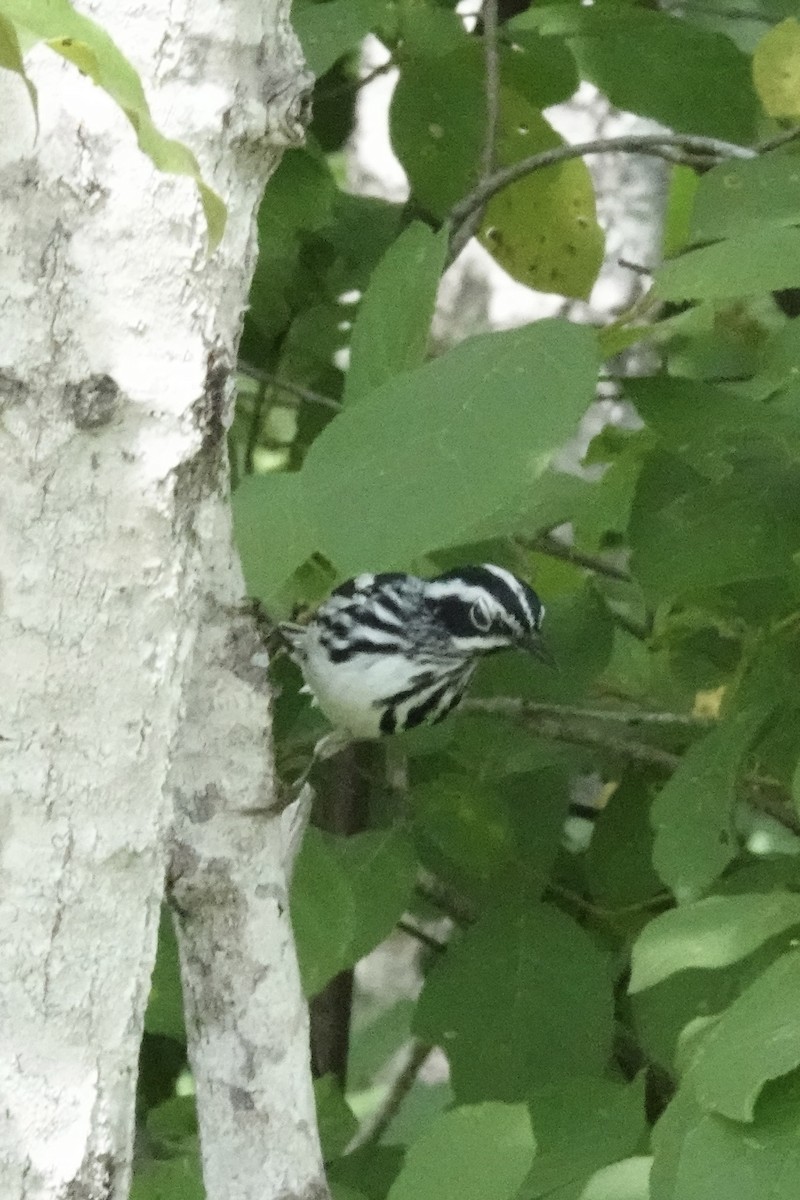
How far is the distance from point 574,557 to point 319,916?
0.54 m

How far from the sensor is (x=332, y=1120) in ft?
4.02

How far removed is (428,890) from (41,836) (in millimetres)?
923

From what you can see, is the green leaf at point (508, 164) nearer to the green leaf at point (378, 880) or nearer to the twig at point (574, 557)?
the twig at point (574, 557)

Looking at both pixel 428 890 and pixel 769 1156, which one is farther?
pixel 428 890

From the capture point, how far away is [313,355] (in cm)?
170

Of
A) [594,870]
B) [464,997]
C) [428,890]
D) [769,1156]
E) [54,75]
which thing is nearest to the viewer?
[54,75]

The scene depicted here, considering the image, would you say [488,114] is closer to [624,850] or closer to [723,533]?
[723,533]

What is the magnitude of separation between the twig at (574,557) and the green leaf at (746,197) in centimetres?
44

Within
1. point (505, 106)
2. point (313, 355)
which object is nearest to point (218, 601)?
point (505, 106)

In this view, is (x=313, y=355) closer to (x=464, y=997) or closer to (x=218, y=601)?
(x=464, y=997)

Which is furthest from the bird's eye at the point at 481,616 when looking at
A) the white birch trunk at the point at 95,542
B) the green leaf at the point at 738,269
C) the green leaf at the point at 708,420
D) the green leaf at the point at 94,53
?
the green leaf at the point at 94,53

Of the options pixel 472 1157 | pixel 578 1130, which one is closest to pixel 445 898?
pixel 578 1130

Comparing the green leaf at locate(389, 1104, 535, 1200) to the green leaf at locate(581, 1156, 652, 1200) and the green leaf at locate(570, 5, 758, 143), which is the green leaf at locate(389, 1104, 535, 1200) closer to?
the green leaf at locate(581, 1156, 652, 1200)

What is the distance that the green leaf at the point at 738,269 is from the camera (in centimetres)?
81
